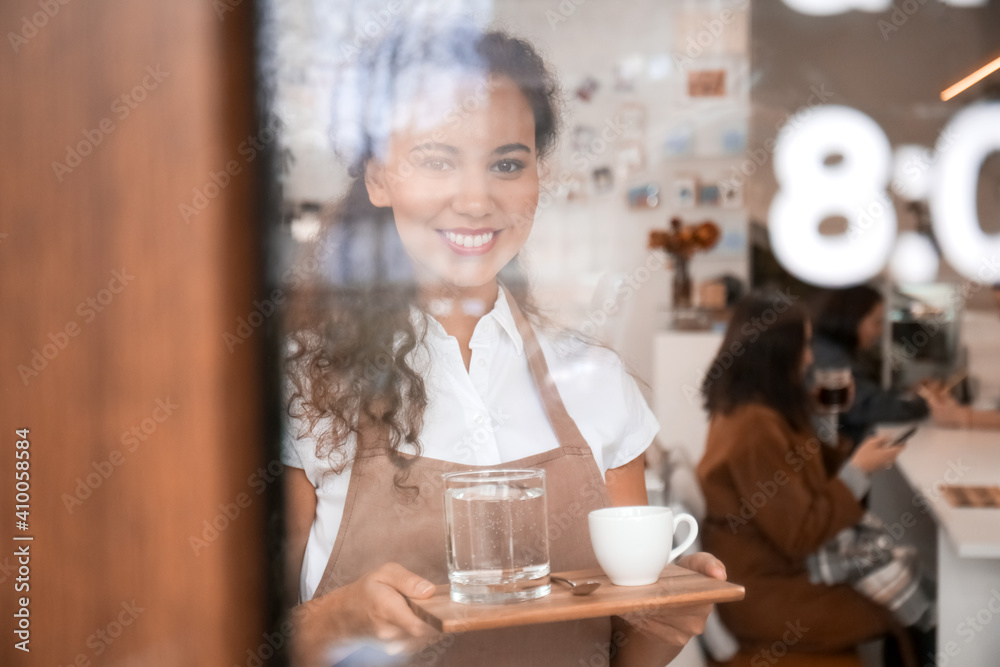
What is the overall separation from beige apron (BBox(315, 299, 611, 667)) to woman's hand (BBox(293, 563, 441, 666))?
0.05 ft

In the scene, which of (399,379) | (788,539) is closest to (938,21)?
(788,539)

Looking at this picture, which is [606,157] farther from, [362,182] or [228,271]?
[228,271]

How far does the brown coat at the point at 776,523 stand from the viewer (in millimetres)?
1046

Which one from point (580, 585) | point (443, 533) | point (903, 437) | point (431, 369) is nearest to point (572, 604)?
point (580, 585)

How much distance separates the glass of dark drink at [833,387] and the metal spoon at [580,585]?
16.6 inches

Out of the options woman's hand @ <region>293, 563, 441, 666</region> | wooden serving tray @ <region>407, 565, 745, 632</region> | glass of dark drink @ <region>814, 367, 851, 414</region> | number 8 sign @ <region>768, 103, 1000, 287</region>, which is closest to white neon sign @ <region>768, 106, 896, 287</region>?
number 8 sign @ <region>768, 103, 1000, 287</region>

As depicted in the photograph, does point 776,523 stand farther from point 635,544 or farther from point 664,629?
point 635,544

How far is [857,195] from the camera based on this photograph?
1100mm

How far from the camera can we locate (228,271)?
2.79 feet

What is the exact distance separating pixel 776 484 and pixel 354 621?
1.69ft

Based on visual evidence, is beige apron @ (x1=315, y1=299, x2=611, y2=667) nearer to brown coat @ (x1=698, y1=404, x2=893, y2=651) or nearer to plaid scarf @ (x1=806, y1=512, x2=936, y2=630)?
brown coat @ (x1=698, y1=404, x2=893, y2=651)

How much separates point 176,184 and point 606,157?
0.46 m

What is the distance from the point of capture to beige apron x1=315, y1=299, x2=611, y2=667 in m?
0.93

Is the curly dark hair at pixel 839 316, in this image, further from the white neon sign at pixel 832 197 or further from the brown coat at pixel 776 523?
the brown coat at pixel 776 523
